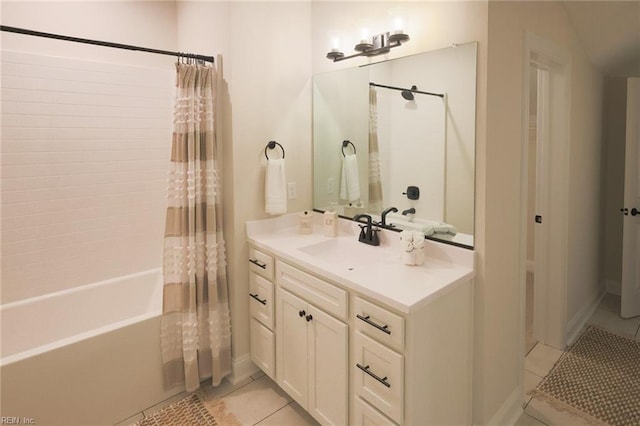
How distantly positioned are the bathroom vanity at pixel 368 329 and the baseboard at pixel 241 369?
20cm

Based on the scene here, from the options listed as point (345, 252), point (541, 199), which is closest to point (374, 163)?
point (345, 252)

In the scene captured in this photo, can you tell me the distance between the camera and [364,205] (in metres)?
2.33

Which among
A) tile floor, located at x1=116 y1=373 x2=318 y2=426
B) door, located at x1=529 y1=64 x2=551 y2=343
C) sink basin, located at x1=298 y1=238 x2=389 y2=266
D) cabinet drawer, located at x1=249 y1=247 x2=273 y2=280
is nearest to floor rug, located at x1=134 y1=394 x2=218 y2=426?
tile floor, located at x1=116 y1=373 x2=318 y2=426

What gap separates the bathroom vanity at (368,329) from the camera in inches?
57.4

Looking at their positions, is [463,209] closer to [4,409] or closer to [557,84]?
[557,84]

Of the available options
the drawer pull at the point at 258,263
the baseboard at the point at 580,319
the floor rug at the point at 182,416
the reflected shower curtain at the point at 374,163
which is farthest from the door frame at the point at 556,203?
the floor rug at the point at 182,416

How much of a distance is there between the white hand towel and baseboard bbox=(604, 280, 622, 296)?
11.3 ft

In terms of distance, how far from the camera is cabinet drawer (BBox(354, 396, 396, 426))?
1528mm

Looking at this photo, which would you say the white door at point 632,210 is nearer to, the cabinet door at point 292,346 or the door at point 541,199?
the door at point 541,199

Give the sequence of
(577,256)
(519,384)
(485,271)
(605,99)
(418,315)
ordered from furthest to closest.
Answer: (605,99), (577,256), (519,384), (485,271), (418,315)

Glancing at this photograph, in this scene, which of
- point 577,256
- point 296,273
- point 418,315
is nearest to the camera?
point 418,315

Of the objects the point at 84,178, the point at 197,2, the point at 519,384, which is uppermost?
the point at 197,2

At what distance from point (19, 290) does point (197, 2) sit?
2215mm

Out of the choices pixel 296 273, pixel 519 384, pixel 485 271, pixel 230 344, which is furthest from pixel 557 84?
pixel 230 344
